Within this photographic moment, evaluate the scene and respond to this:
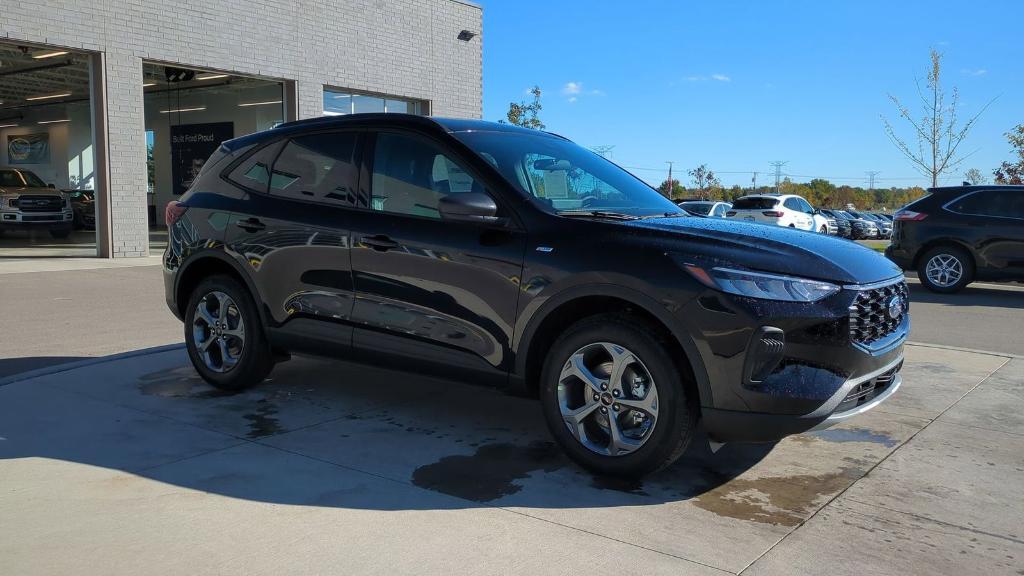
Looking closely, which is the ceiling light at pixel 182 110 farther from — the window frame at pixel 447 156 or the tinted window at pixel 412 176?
the tinted window at pixel 412 176

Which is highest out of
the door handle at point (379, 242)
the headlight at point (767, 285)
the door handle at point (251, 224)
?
the door handle at point (251, 224)

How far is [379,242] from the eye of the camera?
487 centimetres

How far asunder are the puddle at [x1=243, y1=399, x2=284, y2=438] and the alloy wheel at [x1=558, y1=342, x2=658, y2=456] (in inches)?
69.8

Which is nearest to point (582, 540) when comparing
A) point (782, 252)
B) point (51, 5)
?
point (782, 252)

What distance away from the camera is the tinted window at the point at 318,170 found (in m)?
5.19

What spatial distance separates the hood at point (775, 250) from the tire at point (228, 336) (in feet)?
8.82

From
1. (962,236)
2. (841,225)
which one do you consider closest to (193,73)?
(962,236)

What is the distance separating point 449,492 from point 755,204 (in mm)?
24549

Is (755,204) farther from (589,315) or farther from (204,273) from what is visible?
(589,315)

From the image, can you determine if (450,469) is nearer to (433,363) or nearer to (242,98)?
(433,363)

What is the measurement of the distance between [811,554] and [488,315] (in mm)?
1931

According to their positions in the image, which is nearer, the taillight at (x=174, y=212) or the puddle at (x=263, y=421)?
the puddle at (x=263, y=421)

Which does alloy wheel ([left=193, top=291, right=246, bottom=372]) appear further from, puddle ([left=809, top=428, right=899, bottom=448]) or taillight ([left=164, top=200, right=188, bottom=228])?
puddle ([left=809, top=428, right=899, bottom=448])

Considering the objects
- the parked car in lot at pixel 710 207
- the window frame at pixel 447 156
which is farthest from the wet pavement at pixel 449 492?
the parked car in lot at pixel 710 207
